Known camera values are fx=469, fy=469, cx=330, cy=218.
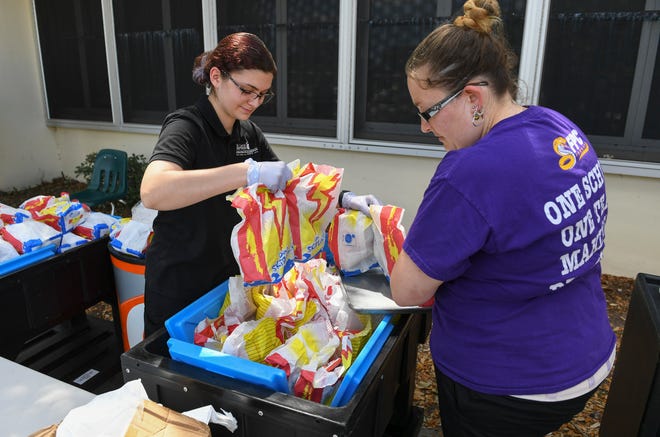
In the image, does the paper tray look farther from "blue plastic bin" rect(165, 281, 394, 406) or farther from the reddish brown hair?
the reddish brown hair

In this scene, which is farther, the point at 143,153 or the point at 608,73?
the point at 143,153

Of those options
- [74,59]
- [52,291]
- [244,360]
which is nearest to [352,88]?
[52,291]

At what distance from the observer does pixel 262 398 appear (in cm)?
109

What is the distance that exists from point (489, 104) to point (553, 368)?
63 centimetres

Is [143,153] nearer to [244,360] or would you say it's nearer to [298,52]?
[298,52]

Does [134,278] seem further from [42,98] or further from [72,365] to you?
[42,98]

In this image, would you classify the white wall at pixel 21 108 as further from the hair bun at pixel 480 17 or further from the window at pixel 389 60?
the hair bun at pixel 480 17

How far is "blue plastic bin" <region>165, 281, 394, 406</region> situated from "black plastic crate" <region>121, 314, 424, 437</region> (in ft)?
0.06

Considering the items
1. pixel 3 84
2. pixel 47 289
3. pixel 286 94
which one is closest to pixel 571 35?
pixel 286 94

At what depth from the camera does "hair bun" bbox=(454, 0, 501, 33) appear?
107 centimetres

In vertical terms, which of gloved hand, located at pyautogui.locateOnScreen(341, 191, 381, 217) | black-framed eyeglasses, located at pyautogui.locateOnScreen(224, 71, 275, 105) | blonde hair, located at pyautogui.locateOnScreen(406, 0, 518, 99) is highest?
blonde hair, located at pyautogui.locateOnScreen(406, 0, 518, 99)

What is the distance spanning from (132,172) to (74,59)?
2116 millimetres

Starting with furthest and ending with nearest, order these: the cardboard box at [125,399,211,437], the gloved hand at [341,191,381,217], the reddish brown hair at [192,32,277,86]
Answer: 1. the gloved hand at [341,191,381,217]
2. the reddish brown hair at [192,32,277,86]
3. the cardboard box at [125,399,211,437]

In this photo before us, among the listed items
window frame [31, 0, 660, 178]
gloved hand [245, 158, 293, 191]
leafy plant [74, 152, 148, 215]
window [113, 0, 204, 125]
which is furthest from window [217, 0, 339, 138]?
gloved hand [245, 158, 293, 191]
